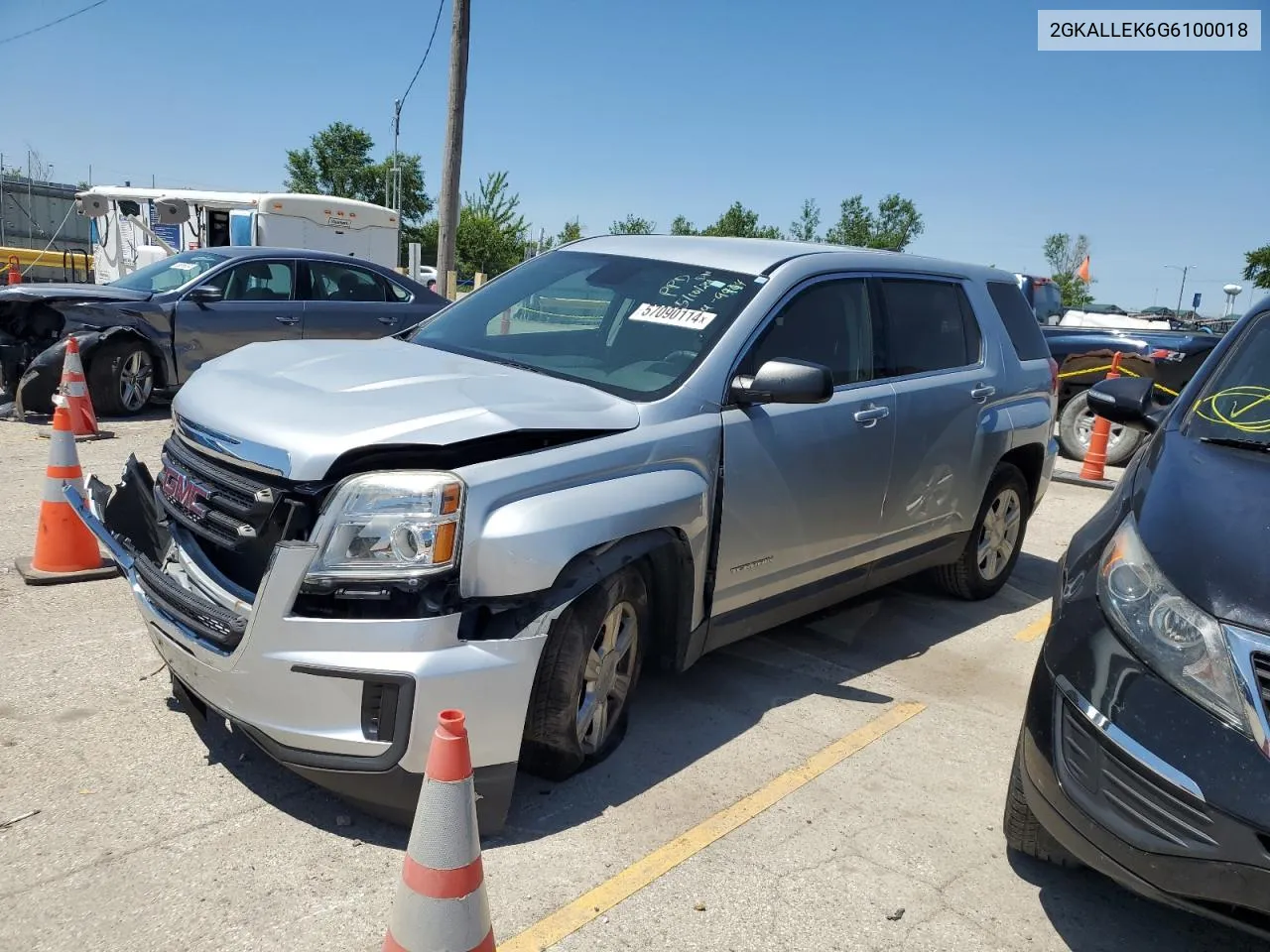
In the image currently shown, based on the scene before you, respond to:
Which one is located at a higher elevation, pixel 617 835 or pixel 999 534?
pixel 999 534

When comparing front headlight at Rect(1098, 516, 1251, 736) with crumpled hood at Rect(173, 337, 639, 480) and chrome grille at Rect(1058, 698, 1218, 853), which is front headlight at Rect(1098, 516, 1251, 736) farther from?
crumpled hood at Rect(173, 337, 639, 480)

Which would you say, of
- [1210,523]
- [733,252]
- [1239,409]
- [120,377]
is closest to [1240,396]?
[1239,409]

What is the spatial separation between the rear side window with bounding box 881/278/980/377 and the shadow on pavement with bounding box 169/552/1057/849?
53.2 inches

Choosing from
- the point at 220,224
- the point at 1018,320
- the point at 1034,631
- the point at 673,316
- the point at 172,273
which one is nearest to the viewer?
the point at 673,316

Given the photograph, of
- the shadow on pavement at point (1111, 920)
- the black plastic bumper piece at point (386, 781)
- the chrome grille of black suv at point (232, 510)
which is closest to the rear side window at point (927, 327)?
the shadow on pavement at point (1111, 920)

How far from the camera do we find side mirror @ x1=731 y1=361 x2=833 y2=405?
3559mm

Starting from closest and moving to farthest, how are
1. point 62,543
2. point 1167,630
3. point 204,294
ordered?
1. point 1167,630
2. point 62,543
3. point 204,294

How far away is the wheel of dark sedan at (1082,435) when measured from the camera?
11.0m

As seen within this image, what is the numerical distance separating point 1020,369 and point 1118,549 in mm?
3014

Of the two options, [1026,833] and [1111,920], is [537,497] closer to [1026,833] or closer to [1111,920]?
[1026,833]

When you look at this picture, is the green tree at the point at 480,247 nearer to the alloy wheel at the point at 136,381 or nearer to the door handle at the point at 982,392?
the alloy wheel at the point at 136,381

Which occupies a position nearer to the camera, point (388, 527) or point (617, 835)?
point (388, 527)

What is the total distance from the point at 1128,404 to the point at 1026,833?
69.6 inches

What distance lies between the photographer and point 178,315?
9430 mm
